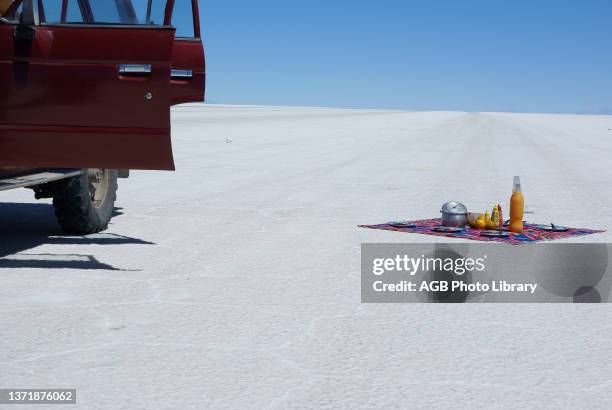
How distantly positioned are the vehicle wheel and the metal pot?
10.5ft

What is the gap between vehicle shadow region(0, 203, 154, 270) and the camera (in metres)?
6.79

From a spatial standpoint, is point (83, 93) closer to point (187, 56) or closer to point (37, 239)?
point (187, 56)

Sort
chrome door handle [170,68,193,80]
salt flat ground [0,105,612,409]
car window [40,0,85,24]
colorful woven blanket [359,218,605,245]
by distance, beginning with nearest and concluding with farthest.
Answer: salt flat ground [0,105,612,409] → chrome door handle [170,68,193,80] → car window [40,0,85,24] → colorful woven blanket [359,218,605,245]

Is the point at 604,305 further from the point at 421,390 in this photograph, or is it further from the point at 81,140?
the point at 81,140

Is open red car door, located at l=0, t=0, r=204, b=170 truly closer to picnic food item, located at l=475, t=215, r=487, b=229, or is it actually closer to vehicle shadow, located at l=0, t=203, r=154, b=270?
vehicle shadow, located at l=0, t=203, r=154, b=270

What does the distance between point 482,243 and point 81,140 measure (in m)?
3.47

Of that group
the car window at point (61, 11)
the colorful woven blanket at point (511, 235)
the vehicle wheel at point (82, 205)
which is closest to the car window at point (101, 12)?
the car window at point (61, 11)

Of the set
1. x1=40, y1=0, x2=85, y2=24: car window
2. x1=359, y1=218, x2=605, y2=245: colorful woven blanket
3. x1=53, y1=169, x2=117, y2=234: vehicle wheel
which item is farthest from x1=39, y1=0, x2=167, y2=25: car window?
x1=359, y1=218, x2=605, y2=245: colorful woven blanket

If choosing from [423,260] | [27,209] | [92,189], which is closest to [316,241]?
[423,260]

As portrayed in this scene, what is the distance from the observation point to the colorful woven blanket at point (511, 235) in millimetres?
7941

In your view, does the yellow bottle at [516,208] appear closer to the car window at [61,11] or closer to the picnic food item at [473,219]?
the picnic food item at [473,219]

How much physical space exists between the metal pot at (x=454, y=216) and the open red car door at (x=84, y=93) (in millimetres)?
3184

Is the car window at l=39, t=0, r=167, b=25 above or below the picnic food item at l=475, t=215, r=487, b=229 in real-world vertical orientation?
above

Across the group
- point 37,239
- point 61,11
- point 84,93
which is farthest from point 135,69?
point 37,239
